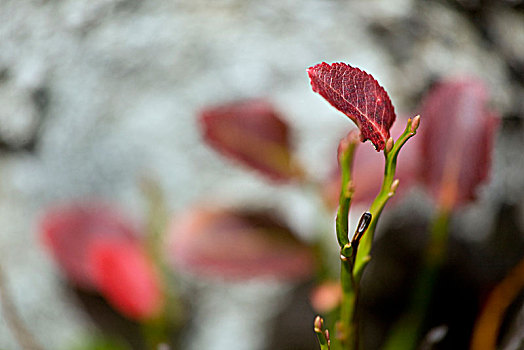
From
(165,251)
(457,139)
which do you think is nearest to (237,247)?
(165,251)

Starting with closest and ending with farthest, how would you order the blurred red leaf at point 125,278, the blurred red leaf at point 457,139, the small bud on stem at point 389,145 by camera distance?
the small bud on stem at point 389,145
the blurred red leaf at point 457,139
the blurred red leaf at point 125,278

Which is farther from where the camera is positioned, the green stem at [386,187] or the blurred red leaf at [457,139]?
the blurred red leaf at [457,139]

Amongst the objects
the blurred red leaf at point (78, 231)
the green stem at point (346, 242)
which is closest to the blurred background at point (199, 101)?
the blurred red leaf at point (78, 231)

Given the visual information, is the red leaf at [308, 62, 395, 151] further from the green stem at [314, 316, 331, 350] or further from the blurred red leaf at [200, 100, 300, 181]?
the blurred red leaf at [200, 100, 300, 181]

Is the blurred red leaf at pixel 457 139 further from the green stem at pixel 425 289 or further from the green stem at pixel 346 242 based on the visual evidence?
the green stem at pixel 346 242

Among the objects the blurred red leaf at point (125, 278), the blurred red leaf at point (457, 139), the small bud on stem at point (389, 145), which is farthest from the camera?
the blurred red leaf at point (125, 278)

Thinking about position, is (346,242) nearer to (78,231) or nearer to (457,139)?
(457,139)
